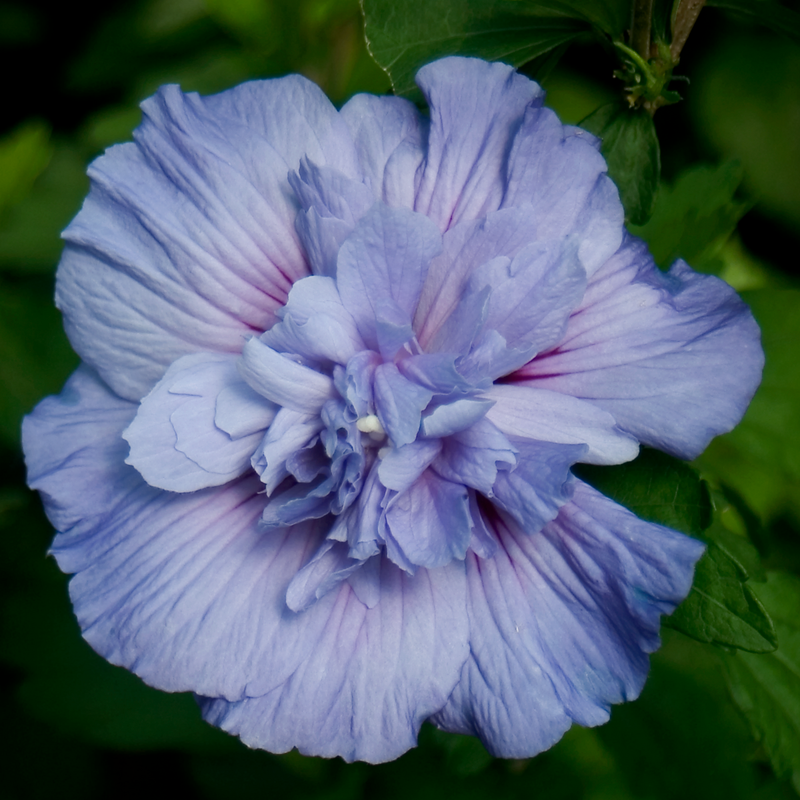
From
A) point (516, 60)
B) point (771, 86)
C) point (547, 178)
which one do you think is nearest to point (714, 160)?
point (771, 86)

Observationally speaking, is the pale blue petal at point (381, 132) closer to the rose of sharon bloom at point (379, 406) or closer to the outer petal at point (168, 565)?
the rose of sharon bloom at point (379, 406)

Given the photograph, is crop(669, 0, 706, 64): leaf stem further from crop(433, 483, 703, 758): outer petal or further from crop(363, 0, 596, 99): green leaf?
crop(433, 483, 703, 758): outer petal

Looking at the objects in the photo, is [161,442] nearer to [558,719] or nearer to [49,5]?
[558,719]

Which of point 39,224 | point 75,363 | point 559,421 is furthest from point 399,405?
point 39,224

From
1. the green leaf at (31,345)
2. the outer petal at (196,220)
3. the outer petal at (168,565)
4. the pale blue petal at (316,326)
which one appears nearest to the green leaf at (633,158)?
the outer petal at (196,220)

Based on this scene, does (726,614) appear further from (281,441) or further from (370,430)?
(281,441)

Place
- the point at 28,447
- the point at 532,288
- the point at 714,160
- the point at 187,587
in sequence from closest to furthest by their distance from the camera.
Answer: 1. the point at 532,288
2. the point at 187,587
3. the point at 28,447
4. the point at 714,160

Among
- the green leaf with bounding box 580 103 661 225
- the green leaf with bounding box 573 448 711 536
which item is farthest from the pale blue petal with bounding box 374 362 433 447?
the green leaf with bounding box 580 103 661 225
